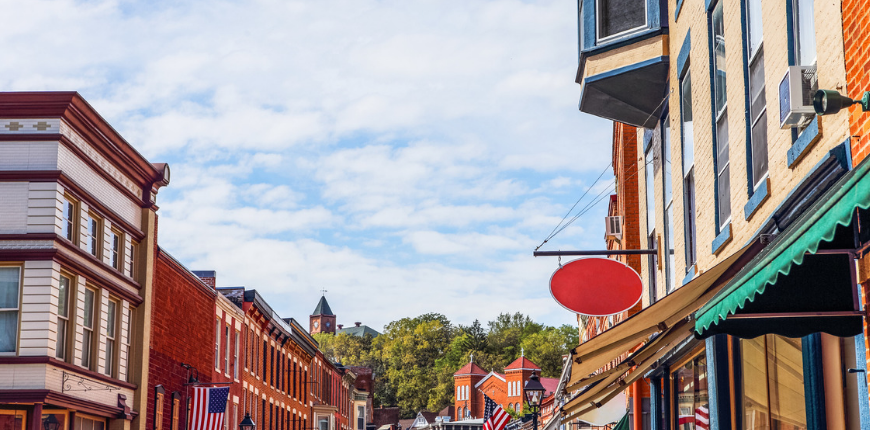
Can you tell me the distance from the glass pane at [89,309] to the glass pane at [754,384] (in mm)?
15761

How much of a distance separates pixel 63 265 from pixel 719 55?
14.3m

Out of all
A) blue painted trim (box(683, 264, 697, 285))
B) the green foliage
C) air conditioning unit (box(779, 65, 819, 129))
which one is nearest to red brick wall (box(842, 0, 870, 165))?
air conditioning unit (box(779, 65, 819, 129))

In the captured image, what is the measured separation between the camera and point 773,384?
29.4 feet

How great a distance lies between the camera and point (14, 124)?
67.5 ft

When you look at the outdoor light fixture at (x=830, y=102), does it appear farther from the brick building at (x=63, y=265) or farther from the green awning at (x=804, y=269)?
the brick building at (x=63, y=265)

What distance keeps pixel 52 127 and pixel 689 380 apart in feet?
46.5

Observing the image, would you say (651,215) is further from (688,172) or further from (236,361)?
(236,361)

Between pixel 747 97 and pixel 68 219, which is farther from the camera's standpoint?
pixel 68 219

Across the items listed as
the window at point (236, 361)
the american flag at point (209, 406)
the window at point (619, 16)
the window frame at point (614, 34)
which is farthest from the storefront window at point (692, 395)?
the window at point (236, 361)

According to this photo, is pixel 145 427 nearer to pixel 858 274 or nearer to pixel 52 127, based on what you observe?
pixel 52 127

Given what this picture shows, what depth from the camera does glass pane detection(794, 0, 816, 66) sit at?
301 inches

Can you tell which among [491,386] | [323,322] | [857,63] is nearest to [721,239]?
[857,63]

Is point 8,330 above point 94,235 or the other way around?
the other way around

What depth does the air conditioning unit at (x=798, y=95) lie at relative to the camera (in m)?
7.14
